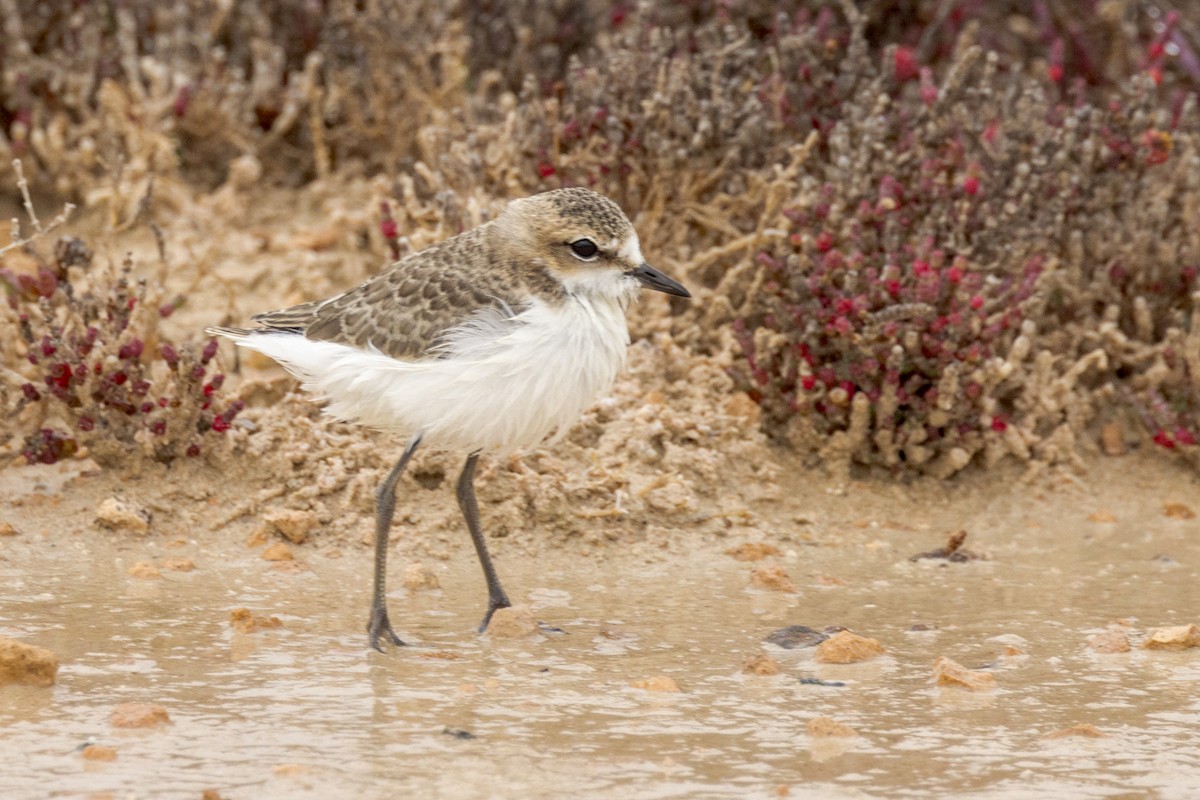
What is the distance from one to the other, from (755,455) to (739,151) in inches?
60.4

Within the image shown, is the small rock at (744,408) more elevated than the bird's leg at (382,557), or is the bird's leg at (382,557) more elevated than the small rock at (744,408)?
the small rock at (744,408)

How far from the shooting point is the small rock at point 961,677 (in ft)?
15.1

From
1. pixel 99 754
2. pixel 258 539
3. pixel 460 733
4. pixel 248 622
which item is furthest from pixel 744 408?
pixel 99 754

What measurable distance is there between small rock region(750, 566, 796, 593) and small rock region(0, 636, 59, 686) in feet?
7.89

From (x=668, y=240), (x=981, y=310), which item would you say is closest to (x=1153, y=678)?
(x=981, y=310)

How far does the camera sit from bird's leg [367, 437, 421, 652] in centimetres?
493

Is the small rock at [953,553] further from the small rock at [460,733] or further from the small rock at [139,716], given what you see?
the small rock at [139,716]

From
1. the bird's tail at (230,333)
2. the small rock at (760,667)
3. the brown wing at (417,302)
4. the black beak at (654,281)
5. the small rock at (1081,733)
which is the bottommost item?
the small rock at (760,667)

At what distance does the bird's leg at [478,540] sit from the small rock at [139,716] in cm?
125

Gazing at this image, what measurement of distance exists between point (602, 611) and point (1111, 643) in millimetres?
1624

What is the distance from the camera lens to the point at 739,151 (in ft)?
24.0

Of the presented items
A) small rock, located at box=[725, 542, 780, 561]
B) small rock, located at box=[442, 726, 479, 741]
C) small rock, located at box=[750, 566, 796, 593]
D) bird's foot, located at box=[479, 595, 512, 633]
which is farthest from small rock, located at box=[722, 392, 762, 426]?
small rock, located at box=[442, 726, 479, 741]

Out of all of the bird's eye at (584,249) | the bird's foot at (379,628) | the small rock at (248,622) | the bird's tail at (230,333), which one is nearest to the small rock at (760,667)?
the bird's foot at (379,628)

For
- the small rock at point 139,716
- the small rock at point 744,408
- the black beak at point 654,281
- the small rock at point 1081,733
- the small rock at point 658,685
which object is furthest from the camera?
the small rock at point 744,408
